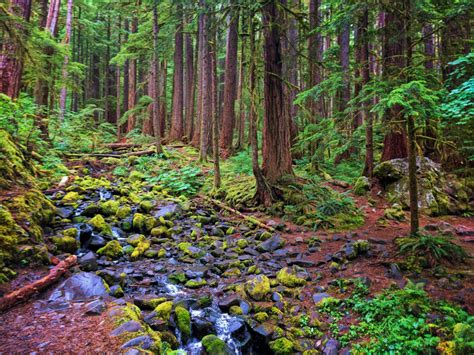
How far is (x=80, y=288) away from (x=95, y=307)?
0.72 meters

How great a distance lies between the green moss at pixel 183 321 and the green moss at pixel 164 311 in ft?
0.38

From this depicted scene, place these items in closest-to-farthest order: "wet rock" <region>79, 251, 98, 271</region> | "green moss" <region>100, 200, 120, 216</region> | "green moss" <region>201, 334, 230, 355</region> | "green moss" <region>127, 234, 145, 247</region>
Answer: "green moss" <region>201, 334, 230, 355</region> < "wet rock" <region>79, 251, 98, 271</region> < "green moss" <region>127, 234, 145, 247</region> < "green moss" <region>100, 200, 120, 216</region>

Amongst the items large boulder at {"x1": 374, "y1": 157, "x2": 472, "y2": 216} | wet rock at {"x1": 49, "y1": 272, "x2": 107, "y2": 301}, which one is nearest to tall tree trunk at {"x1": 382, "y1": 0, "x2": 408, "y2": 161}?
large boulder at {"x1": 374, "y1": 157, "x2": 472, "y2": 216}

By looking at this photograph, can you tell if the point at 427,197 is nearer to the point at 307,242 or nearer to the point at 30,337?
the point at 307,242

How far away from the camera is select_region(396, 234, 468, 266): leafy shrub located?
16.3ft

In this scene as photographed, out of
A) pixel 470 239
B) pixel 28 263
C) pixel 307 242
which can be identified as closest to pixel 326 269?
pixel 307 242

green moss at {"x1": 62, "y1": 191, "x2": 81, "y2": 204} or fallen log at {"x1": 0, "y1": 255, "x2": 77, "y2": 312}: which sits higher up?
green moss at {"x1": 62, "y1": 191, "x2": 81, "y2": 204}

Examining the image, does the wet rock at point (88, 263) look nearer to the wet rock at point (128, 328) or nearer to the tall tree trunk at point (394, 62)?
the wet rock at point (128, 328)

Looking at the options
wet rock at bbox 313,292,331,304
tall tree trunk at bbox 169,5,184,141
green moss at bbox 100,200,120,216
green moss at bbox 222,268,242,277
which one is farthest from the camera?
tall tree trunk at bbox 169,5,184,141

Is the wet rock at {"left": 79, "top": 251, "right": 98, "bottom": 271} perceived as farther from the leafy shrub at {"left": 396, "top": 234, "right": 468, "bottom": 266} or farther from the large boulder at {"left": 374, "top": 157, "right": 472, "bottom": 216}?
the large boulder at {"left": 374, "top": 157, "right": 472, "bottom": 216}

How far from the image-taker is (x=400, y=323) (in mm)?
3779

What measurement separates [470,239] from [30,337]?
776 cm

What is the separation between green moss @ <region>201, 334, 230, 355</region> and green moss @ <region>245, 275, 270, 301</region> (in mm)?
1208

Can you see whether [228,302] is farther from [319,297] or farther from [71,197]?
[71,197]
